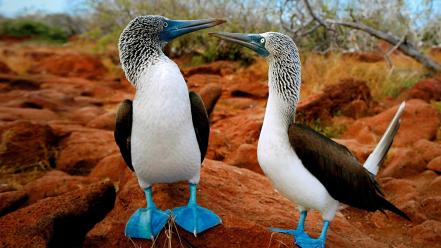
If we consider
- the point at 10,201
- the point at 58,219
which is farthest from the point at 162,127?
the point at 10,201

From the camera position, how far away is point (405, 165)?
517 centimetres

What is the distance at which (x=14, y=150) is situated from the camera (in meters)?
5.80

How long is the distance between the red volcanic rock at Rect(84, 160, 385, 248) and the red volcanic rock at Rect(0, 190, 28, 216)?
0.59 metres

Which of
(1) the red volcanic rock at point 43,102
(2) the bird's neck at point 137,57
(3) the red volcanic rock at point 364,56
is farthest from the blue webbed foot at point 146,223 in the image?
(3) the red volcanic rock at point 364,56

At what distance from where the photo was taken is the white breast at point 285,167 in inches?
100

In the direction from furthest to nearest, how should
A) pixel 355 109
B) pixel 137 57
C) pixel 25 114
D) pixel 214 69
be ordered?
pixel 214 69, pixel 25 114, pixel 355 109, pixel 137 57

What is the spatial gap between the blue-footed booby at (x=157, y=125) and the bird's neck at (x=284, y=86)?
45 cm

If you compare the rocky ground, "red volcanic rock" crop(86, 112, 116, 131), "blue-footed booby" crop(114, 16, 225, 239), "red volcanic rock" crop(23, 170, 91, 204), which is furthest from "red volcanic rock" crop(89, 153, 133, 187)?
"blue-footed booby" crop(114, 16, 225, 239)

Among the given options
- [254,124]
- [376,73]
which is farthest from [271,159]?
[376,73]

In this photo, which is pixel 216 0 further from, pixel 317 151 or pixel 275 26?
pixel 317 151

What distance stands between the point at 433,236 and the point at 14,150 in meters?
4.61

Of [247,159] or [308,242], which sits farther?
[247,159]

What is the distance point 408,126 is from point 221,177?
3465mm

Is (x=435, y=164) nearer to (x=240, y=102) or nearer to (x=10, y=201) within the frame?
(x=10, y=201)
